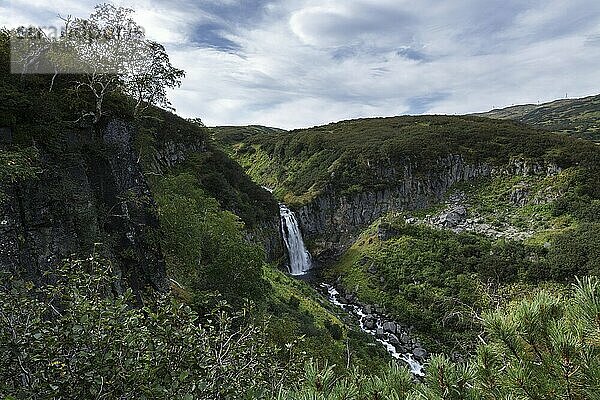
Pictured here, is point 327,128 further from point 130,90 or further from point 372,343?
point 130,90

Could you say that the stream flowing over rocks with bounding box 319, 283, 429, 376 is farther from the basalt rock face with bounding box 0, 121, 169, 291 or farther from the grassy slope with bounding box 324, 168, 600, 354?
the basalt rock face with bounding box 0, 121, 169, 291

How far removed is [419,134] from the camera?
167 feet

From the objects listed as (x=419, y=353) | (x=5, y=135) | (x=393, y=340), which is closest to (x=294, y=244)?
(x=393, y=340)

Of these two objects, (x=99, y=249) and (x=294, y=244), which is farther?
(x=294, y=244)

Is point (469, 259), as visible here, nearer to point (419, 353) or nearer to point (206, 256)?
point (419, 353)

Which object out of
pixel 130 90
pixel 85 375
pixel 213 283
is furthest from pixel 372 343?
pixel 85 375

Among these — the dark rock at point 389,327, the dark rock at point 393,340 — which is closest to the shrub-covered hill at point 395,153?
the dark rock at point 389,327

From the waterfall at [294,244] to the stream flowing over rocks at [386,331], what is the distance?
7.30 m

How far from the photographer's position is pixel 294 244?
41.2 m

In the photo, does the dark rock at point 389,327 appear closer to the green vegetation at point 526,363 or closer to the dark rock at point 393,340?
the dark rock at point 393,340

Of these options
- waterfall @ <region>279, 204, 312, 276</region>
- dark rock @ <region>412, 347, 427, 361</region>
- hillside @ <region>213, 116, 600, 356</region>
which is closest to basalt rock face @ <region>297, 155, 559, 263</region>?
hillside @ <region>213, 116, 600, 356</region>

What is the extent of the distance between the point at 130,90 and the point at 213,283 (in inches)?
293

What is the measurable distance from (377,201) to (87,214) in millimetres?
37125

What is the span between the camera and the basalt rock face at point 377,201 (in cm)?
4325
